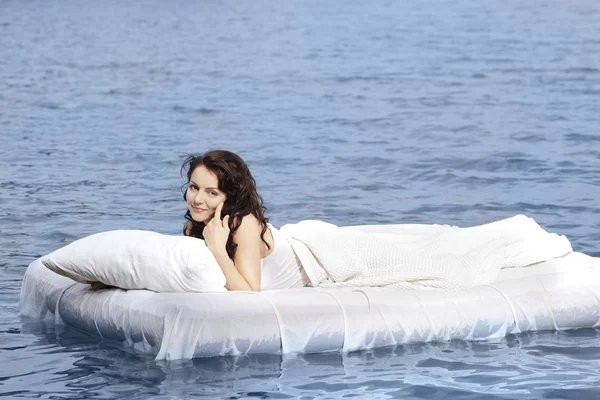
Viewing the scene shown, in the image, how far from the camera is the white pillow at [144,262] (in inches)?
209

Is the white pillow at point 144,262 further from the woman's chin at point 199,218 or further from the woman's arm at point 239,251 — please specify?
the woman's chin at point 199,218

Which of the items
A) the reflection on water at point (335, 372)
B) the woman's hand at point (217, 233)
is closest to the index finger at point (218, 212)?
the woman's hand at point (217, 233)

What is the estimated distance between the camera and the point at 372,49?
956 inches

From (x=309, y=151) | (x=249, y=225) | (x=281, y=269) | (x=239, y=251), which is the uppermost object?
(x=309, y=151)

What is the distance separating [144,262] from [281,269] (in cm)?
74

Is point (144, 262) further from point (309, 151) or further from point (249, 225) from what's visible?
point (309, 151)

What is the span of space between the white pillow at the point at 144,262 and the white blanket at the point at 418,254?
58 cm

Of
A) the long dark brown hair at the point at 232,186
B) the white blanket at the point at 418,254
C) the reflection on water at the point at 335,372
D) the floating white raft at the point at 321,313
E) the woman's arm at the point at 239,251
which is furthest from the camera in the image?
the white blanket at the point at 418,254

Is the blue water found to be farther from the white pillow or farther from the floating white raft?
the white pillow

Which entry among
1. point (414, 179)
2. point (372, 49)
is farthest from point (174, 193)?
point (372, 49)

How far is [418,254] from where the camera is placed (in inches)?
230

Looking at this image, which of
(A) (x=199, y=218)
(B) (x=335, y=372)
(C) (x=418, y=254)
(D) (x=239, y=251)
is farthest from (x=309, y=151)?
(B) (x=335, y=372)

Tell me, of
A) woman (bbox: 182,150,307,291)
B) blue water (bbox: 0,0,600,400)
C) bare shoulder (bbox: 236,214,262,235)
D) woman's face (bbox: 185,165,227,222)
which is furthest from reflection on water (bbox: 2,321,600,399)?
woman's face (bbox: 185,165,227,222)

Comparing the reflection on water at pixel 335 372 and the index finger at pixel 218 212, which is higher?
the index finger at pixel 218 212
